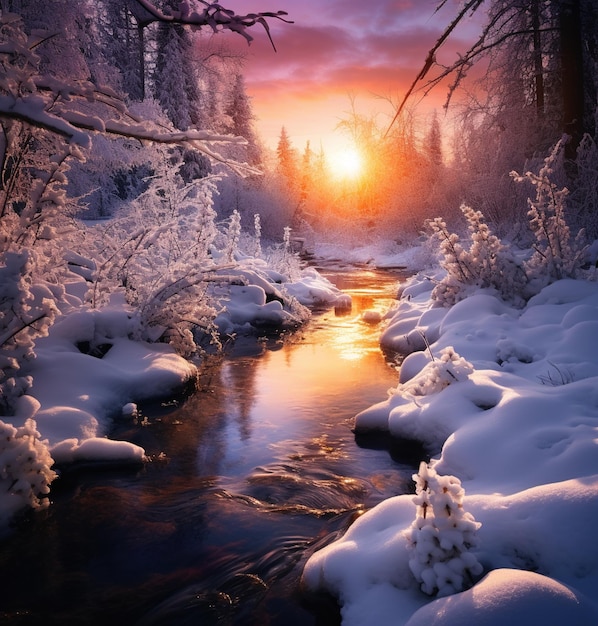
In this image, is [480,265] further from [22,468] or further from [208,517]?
[22,468]

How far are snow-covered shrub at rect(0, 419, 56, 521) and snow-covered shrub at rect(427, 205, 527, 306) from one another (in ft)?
20.2

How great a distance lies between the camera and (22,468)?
370cm

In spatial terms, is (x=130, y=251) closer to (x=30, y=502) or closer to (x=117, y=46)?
(x=30, y=502)

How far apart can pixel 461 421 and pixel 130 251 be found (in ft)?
18.8

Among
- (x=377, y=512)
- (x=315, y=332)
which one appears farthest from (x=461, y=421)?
(x=315, y=332)

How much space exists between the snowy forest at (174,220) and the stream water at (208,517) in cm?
30

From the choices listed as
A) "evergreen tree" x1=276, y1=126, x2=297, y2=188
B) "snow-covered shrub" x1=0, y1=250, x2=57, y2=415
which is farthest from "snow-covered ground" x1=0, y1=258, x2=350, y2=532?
"evergreen tree" x1=276, y1=126, x2=297, y2=188

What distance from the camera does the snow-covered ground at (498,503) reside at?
219 centimetres

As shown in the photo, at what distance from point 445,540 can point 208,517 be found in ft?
7.03

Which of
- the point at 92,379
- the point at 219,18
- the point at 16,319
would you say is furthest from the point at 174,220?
the point at 219,18

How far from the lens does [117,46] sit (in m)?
21.5

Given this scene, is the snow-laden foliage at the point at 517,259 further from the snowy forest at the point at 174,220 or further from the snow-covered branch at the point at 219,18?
the snow-covered branch at the point at 219,18

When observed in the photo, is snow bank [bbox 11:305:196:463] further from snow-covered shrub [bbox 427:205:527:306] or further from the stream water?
snow-covered shrub [bbox 427:205:527:306]

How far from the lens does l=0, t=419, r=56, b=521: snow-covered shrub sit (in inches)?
142
